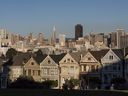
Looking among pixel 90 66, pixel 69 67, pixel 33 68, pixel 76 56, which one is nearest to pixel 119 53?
pixel 90 66

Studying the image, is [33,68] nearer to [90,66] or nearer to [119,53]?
[90,66]

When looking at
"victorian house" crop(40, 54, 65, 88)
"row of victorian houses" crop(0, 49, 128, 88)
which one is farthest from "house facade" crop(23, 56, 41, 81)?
"victorian house" crop(40, 54, 65, 88)

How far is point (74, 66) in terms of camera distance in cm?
9131

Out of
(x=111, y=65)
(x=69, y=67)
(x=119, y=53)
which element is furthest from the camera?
(x=69, y=67)

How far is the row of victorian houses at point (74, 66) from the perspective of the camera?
87.2 metres

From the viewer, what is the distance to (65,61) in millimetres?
91812

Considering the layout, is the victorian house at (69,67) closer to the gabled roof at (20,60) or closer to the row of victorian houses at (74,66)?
the row of victorian houses at (74,66)

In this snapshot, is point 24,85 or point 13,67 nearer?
point 24,85

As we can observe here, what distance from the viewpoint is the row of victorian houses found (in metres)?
87.2

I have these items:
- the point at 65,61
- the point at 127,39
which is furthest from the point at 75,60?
the point at 127,39

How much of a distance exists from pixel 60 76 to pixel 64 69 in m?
1.64

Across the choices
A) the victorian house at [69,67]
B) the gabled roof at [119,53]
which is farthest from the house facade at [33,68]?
the gabled roof at [119,53]

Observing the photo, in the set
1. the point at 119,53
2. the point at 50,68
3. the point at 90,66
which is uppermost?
the point at 119,53

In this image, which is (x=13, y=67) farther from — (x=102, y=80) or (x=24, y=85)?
(x=24, y=85)
